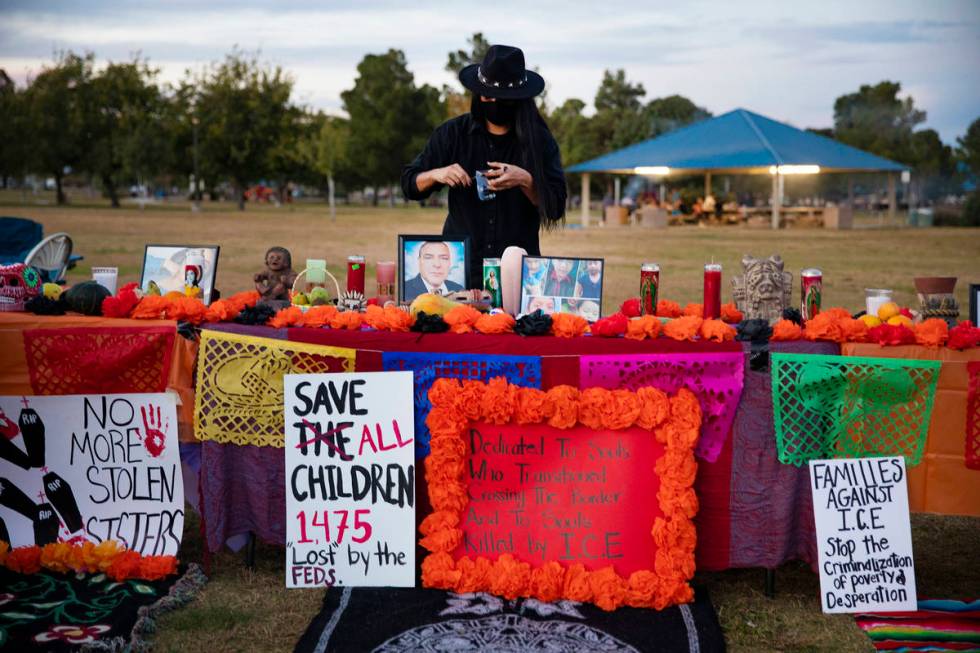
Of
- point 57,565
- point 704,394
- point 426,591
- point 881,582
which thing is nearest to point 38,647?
point 57,565

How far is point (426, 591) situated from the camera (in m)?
3.50

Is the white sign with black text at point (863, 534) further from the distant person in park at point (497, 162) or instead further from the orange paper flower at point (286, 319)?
the orange paper flower at point (286, 319)

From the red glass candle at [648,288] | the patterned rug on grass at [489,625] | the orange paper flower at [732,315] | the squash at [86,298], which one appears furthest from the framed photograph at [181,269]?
the orange paper flower at [732,315]

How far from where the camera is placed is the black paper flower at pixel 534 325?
3.39 metres

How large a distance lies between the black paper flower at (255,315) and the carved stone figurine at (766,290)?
6.21ft

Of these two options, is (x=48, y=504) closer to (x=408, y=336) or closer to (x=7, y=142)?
(x=408, y=336)

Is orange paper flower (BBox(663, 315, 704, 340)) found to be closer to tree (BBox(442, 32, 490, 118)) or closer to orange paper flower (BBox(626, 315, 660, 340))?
orange paper flower (BBox(626, 315, 660, 340))

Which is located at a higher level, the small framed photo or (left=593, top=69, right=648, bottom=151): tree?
(left=593, top=69, right=648, bottom=151): tree

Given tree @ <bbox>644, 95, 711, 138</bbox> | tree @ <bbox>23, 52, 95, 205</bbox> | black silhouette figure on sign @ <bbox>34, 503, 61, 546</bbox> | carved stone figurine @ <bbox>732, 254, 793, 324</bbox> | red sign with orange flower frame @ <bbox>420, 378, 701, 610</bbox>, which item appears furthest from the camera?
tree @ <bbox>644, 95, 711, 138</bbox>

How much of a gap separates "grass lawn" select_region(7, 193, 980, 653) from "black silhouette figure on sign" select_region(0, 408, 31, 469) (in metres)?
0.77

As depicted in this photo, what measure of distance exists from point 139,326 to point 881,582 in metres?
2.96

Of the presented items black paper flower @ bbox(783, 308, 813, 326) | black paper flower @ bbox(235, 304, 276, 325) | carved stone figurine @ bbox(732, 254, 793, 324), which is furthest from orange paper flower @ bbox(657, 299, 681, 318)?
black paper flower @ bbox(235, 304, 276, 325)

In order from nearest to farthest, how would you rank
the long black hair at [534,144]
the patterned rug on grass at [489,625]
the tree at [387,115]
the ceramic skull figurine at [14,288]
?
the patterned rug on grass at [489,625]
the ceramic skull figurine at [14,288]
the long black hair at [534,144]
the tree at [387,115]

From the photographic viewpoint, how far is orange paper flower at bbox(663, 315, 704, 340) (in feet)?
10.9
